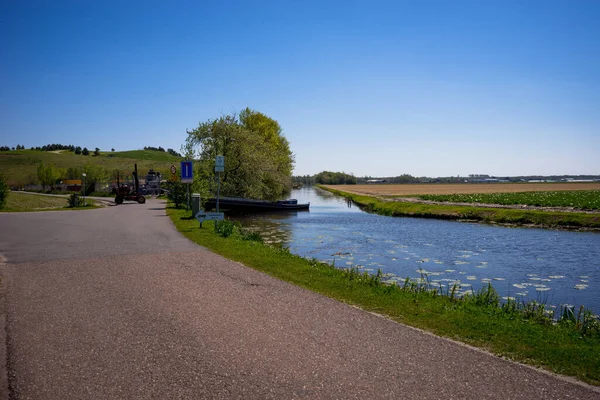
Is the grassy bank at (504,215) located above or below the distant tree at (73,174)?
below

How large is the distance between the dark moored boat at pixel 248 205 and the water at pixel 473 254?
11.5 meters

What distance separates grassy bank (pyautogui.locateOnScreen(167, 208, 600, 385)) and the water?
10.2ft

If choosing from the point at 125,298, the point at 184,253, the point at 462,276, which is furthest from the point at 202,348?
the point at 462,276

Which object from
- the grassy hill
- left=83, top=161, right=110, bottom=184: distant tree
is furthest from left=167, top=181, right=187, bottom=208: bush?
left=83, top=161, right=110, bottom=184: distant tree

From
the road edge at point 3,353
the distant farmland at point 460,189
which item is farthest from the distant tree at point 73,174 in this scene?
the road edge at point 3,353

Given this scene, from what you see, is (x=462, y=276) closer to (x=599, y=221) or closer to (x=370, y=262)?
(x=370, y=262)

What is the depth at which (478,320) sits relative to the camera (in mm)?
7801

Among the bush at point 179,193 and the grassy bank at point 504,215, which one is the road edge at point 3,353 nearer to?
the bush at point 179,193

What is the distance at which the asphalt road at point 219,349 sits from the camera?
4949mm

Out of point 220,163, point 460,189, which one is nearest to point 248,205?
point 220,163

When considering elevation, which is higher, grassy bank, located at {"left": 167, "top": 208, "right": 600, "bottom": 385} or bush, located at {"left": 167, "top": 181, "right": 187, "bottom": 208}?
bush, located at {"left": 167, "top": 181, "right": 187, "bottom": 208}

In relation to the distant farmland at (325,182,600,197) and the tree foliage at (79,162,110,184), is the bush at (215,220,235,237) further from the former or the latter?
the tree foliage at (79,162,110,184)

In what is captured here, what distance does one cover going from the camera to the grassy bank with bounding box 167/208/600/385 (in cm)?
611

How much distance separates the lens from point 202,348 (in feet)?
19.8
